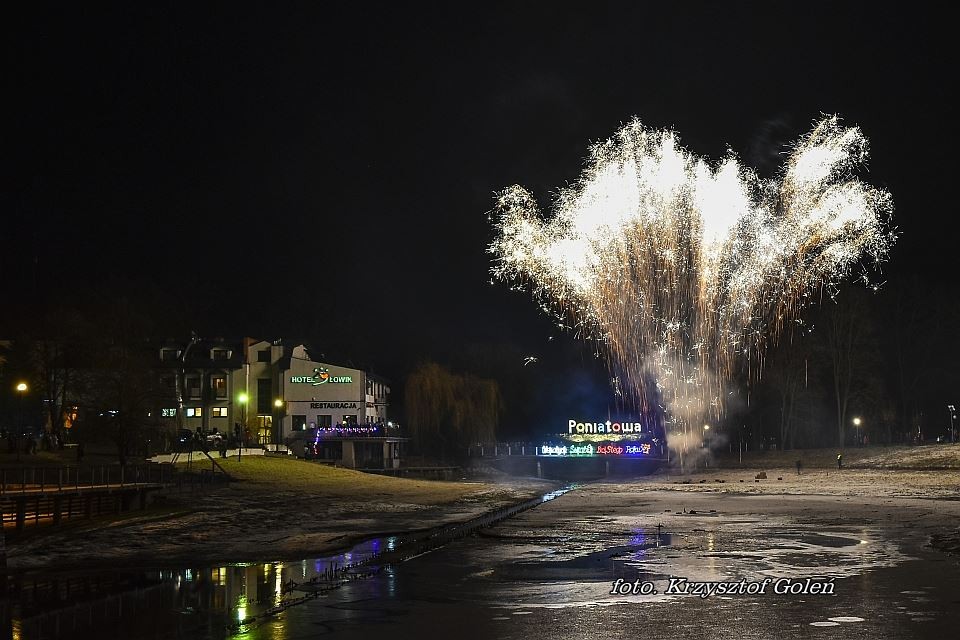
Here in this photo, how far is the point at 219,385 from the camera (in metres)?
101

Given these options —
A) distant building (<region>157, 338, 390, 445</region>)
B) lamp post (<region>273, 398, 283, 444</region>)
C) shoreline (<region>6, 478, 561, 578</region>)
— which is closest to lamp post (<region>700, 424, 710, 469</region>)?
distant building (<region>157, 338, 390, 445</region>)

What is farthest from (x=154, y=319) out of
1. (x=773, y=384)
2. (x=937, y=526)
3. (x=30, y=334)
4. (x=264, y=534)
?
(x=937, y=526)

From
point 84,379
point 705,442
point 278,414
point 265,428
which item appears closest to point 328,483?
point 84,379

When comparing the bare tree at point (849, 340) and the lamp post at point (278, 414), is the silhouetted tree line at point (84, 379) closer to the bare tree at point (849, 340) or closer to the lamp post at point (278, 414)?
the lamp post at point (278, 414)

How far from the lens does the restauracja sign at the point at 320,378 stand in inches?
4090

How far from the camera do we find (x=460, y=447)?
103 metres

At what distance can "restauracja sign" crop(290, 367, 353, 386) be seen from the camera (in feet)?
341

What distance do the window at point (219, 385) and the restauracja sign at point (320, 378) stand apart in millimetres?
6757

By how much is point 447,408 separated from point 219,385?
2305 centimetres

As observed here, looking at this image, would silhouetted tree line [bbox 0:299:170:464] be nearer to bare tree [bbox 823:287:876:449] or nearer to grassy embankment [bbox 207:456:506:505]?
grassy embankment [bbox 207:456:506:505]

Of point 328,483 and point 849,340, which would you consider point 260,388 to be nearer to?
point 328,483

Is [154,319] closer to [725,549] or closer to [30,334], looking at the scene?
[30,334]

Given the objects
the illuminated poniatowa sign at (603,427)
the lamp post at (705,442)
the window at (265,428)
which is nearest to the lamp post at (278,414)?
the window at (265,428)

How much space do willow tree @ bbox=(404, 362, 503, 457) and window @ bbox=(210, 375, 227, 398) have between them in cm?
1832
